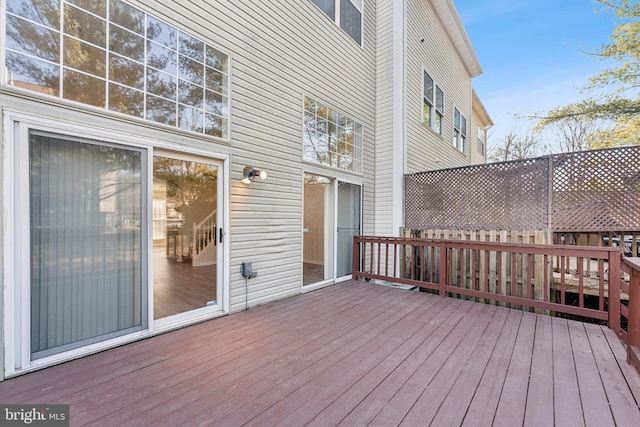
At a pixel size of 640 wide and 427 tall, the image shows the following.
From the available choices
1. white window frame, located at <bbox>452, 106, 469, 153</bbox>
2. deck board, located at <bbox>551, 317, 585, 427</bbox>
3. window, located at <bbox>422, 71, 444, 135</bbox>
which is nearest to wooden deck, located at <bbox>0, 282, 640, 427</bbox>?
deck board, located at <bbox>551, 317, 585, 427</bbox>

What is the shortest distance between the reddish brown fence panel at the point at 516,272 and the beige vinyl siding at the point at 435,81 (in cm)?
215

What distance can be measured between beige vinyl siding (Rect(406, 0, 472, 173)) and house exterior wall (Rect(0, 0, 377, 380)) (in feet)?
6.70

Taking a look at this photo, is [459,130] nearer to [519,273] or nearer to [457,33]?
[457,33]

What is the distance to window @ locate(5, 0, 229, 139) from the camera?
6.90 feet

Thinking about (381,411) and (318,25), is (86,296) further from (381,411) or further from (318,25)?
(318,25)

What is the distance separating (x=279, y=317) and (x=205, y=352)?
A: 1.02 m

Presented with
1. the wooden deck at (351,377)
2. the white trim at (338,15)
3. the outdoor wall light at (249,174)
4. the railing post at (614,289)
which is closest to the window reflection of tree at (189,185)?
the outdoor wall light at (249,174)

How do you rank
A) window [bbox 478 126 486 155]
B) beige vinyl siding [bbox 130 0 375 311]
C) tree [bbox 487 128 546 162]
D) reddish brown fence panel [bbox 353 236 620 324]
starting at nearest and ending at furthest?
reddish brown fence panel [bbox 353 236 620 324] < beige vinyl siding [bbox 130 0 375 311] < window [bbox 478 126 486 155] < tree [bbox 487 128 546 162]

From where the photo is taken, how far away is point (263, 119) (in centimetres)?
380

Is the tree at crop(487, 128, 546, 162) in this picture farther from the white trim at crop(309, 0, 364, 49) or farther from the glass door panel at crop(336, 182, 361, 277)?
the glass door panel at crop(336, 182, 361, 277)

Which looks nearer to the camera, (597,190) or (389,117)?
(597,190)

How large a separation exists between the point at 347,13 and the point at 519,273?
575cm

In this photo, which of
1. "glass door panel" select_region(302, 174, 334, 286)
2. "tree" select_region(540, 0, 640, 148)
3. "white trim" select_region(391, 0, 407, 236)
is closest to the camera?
"glass door panel" select_region(302, 174, 334, 286)

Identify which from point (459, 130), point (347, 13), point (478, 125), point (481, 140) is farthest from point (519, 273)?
point (481, 140)
